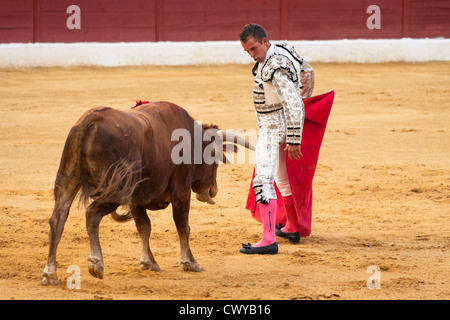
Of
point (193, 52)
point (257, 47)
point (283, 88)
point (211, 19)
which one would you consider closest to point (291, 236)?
point (283, 88)

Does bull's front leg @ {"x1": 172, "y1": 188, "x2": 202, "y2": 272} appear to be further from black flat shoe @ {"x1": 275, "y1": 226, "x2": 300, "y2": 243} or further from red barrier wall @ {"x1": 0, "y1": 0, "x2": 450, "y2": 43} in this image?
red barrier wall @ {"x1": 0, "y1": 0, "x2": 450, "y2": 43}

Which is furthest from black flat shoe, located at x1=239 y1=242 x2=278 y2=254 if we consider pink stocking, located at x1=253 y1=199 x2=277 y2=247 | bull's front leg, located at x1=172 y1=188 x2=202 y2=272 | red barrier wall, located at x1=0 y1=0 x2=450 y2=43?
red barrier wall, located at x1=0 y1=0 x2=450 y2=43

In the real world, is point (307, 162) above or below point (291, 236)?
above

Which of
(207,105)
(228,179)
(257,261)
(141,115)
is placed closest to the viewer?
(141,115)

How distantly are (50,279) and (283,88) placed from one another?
158 cm

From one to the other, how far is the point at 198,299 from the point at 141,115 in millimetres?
936

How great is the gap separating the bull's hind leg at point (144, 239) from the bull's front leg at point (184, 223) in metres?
0.15

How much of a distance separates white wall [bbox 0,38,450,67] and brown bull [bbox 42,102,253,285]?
8.05 metres

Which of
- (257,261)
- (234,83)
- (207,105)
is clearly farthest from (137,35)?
(257,261)

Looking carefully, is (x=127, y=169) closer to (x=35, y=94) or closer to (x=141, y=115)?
(x=141, y=115)

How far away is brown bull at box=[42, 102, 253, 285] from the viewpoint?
3.50m

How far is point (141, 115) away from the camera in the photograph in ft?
12.6

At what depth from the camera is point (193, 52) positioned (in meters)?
12.2

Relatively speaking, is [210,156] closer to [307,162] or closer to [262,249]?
[262,249]
